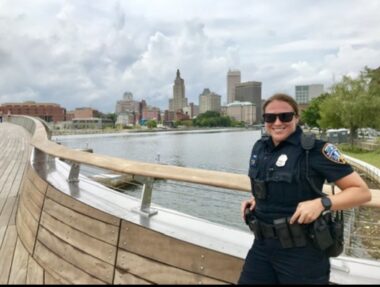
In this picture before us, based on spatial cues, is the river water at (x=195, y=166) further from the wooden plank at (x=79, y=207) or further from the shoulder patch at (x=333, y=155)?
the shoulder patch at (x=333, y=155)

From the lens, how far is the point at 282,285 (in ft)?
5.98

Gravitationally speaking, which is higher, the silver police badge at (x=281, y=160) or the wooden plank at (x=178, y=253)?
the silver police badge at (x=281, y=160)

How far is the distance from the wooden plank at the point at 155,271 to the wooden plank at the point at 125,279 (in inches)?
1.0

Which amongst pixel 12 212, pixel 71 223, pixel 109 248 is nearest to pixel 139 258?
pixel 109 248

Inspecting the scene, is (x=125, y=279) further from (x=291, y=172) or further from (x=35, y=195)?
(x=35, y=195)

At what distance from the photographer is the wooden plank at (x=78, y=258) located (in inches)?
113

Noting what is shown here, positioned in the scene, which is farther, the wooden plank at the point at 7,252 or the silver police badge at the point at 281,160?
the wooden plank at the point at 7,252

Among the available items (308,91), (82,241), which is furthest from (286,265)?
(308,91)

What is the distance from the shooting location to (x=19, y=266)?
11.9 feet

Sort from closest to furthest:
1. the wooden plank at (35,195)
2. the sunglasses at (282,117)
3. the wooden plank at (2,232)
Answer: the sunglasses at (282,117) → the wooden plank at (35,195) → the wooden plank at (2,232)

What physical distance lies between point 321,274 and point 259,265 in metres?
0.28

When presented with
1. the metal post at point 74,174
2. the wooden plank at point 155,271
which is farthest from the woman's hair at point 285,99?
the metal post at point 74,174

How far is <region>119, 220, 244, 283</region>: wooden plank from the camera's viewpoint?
2.31 meters

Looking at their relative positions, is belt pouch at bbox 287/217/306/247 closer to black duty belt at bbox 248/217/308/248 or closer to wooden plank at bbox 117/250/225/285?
black duty belt at bbox 248/217/308/248
